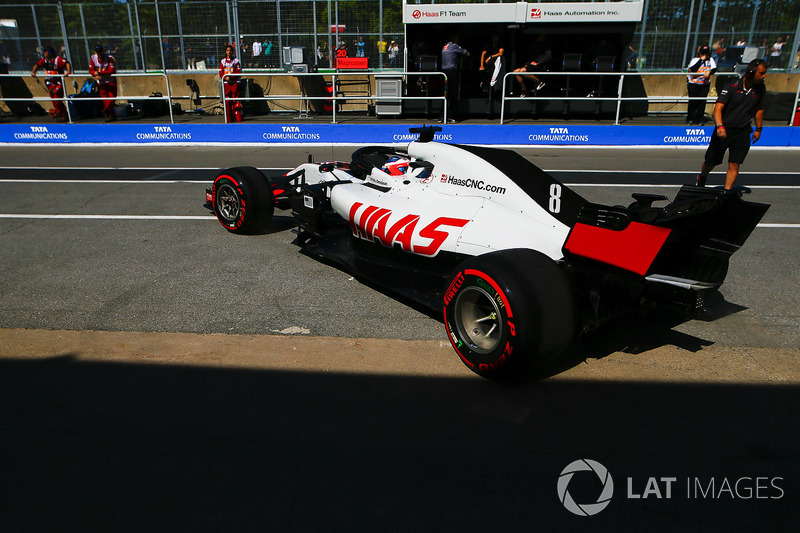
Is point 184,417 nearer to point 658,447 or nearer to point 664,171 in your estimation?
point 658,447

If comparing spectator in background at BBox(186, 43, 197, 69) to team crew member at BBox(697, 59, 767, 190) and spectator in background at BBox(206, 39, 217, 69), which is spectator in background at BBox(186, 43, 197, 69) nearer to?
spectator in background at BBox(206, 39, 217, 69)

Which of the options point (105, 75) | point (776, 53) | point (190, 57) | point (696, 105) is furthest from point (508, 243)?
point (190, 57)

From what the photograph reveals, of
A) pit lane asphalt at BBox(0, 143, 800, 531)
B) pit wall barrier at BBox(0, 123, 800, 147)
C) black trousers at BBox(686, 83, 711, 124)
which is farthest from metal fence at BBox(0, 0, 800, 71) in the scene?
pit lane asphalt at BBox(0, 143, 800, 531)

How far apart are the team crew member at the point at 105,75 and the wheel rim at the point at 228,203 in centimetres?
1273

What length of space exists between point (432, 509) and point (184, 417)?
1.53 metres

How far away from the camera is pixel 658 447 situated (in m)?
3.00

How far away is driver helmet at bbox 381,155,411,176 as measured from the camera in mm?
5441

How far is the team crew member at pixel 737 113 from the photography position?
7.95 metres

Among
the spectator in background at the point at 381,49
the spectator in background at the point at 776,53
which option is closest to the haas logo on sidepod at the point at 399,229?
the spectator in background at the point at 381,49

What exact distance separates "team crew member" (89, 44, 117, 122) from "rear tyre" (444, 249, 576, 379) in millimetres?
17088

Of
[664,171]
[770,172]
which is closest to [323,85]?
[664,171]

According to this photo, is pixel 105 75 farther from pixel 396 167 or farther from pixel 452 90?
pixel 396 167

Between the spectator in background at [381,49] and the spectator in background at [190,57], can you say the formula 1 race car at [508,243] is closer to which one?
the spectator in background at [381,49]

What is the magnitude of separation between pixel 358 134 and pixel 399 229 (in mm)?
10653
